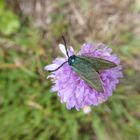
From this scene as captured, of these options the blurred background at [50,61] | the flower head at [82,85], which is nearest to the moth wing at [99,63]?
the flower head at [82,85]

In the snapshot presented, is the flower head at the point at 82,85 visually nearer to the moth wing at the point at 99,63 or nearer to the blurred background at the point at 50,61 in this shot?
the moth wing at the point at 99,63

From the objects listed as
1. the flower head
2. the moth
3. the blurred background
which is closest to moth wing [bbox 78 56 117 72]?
the moth

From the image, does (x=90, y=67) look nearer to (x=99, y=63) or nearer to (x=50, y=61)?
(x=99, y=63)

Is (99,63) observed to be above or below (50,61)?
below

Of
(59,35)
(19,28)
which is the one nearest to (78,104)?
(59,35)

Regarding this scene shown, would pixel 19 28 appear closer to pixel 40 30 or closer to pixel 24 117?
pixel 40 30

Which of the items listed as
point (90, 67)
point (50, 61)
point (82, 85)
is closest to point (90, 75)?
point (90, 67)
